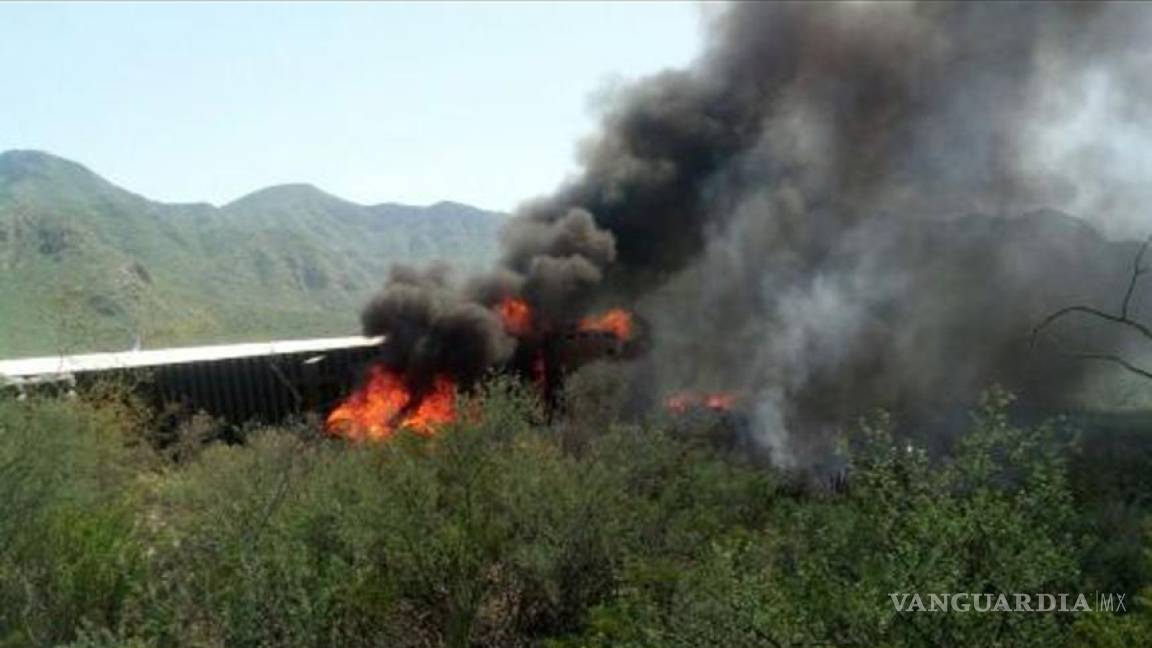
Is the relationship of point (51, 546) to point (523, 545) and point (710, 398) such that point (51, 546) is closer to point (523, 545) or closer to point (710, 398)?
point (523, 545)

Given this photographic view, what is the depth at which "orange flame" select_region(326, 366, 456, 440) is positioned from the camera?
26.4m

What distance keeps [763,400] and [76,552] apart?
2601 centimetres

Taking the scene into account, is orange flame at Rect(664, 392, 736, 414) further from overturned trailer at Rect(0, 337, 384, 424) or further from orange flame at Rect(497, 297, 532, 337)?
overturned trailer at Rect(0, 337, 384, 424)

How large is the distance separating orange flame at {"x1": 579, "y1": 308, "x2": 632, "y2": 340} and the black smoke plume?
0.82 meters

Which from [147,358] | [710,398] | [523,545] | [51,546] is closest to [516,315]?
[710,398]

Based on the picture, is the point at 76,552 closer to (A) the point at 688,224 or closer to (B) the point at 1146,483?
(B) the point at 1146,483

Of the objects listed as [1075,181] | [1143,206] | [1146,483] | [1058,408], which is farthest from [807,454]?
[1143,206]

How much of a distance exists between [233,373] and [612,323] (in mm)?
12936

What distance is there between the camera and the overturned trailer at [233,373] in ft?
85.9

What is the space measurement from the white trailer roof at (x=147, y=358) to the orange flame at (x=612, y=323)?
725 centimetres

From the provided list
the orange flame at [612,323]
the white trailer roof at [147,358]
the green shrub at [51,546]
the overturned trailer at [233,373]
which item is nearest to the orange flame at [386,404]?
the overturned trailer at [233,373]

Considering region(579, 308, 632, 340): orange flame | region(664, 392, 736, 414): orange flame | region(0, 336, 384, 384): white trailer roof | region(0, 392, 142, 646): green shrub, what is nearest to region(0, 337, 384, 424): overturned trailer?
region(0, 336, 384, 384): white trailer roof

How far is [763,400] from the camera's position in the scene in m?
32.9

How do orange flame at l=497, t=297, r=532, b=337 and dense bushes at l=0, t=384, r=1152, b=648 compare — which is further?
orange flame at l=497, t=297, r=532, b=337
